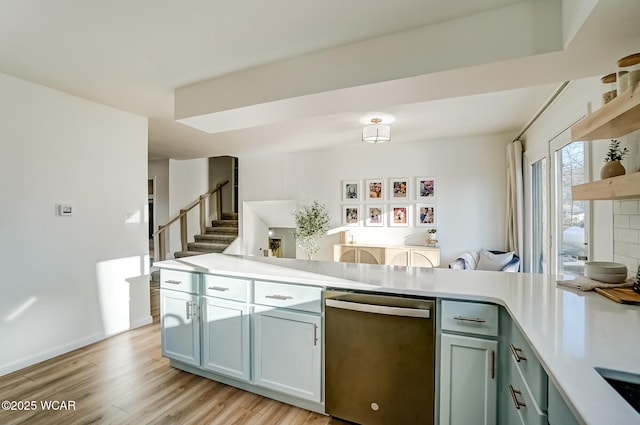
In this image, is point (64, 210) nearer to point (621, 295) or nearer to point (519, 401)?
point (519, 401)

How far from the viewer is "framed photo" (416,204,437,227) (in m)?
4.92

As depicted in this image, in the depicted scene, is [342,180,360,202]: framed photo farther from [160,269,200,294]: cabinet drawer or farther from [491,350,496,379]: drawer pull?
[491,350,496,379]: drawer pull

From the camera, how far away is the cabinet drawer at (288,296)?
194 centimetres

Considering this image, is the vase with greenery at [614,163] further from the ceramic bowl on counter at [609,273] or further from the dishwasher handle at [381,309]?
the dishwasher handle at [381,309]

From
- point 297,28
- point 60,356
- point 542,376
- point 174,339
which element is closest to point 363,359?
point 542,376

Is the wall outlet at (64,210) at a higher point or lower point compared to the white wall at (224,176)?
lower

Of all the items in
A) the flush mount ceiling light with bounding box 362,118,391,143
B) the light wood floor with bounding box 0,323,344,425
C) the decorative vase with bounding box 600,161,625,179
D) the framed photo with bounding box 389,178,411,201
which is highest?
the flush mount ceiling light with bounding box 362,118,391,143

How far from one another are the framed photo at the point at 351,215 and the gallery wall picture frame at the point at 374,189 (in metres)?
0.28

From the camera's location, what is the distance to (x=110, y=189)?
10.7ft

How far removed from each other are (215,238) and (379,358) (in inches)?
217

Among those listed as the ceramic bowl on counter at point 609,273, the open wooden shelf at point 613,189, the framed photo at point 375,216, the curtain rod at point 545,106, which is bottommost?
the ceramic bowl on counter at point 609,273

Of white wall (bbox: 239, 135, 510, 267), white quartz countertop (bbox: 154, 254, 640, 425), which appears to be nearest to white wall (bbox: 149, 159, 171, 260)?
white wall (bbox: 239, 135, 510, 267)

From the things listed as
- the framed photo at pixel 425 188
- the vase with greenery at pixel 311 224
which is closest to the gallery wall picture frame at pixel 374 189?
the framed photo at pixel 425 188

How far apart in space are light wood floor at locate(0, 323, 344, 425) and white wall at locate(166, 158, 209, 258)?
3.84 metres
